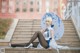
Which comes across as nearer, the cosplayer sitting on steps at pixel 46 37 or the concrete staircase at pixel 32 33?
the cosplayer sitting on steps at pixel 46 37

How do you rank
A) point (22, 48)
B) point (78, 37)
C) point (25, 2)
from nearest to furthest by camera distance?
point (22, 48) → point (78, 37) → point (25, 2)

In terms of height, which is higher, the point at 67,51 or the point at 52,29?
the point at 52,29

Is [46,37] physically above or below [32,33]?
above

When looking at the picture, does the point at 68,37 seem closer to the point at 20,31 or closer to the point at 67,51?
the point at 20,31

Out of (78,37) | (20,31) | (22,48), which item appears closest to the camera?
(22,48)

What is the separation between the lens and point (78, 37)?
586 inches

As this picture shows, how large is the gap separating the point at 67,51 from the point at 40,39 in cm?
97

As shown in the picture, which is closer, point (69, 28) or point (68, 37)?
point (68, 37)

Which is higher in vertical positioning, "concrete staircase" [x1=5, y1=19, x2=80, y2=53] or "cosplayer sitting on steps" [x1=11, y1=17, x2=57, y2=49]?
"cosplayer sitting on steps" [x1=11, y1=17, x2=57, y2=49]

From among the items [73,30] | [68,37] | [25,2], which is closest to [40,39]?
[68,37]

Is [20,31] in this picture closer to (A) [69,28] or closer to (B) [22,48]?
(A) [69,28]

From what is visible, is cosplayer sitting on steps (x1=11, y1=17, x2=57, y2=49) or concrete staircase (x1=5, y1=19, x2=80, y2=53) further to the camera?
concrete staircase (x1=5, y1=19, x2=80, y2=53)

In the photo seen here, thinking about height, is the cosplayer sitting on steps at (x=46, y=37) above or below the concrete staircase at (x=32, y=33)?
above

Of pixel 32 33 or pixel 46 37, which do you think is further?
pixel 32 33
